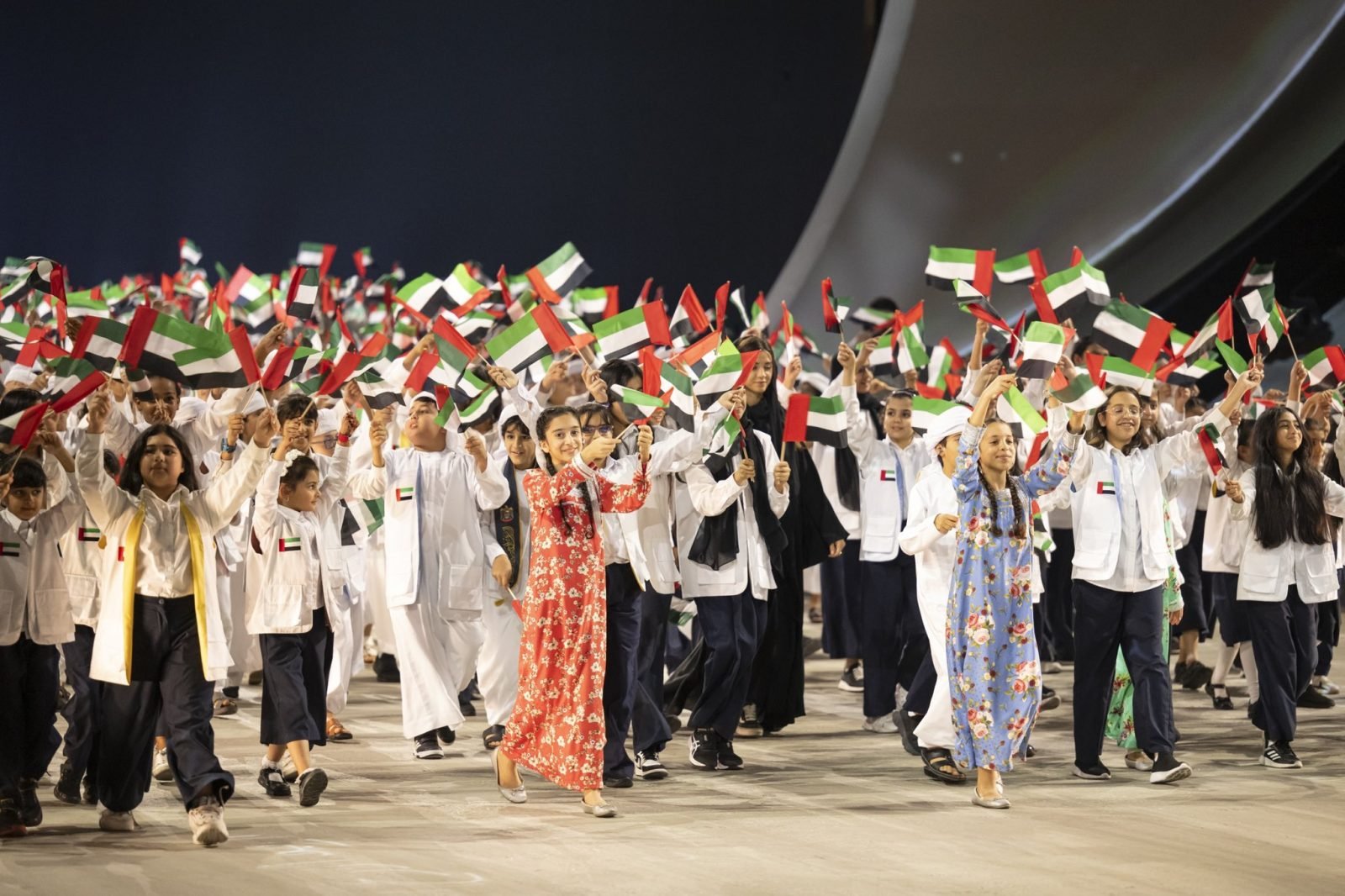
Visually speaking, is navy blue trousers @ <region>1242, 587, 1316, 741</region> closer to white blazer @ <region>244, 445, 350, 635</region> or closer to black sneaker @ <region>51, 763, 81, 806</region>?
white blazer @ <region>244, 445, 350, 635</region>

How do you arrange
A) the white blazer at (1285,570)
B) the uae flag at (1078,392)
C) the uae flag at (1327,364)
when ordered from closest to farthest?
the uae flag at (1078,392), the white blazer at (1285,570), the uae flag at (1327,364)

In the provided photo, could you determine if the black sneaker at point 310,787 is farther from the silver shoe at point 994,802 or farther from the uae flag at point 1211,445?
the uae flag at point 1211,445

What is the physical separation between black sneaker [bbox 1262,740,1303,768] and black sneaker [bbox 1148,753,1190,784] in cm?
60

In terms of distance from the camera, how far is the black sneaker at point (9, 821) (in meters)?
5.91

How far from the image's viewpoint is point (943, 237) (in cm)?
1834

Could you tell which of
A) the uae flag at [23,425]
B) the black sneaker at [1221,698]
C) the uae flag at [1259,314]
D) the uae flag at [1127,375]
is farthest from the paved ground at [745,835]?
the uae flag at [1259,314]

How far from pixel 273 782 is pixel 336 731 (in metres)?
1.46

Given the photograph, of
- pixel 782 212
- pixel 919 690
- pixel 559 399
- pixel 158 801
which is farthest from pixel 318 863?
pixel 782 212

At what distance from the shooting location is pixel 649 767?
727cm

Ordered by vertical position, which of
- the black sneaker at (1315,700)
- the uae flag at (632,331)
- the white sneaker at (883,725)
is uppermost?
the uae flag at (632,331)

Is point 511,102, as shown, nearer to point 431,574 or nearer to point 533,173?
point 533,173

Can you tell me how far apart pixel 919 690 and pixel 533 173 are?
14427mm

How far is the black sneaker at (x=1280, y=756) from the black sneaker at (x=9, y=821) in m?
5.34

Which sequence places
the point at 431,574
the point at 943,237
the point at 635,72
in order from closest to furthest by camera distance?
1. the point at 431,574
2. the point at 943,237
3. the point at 635,72
